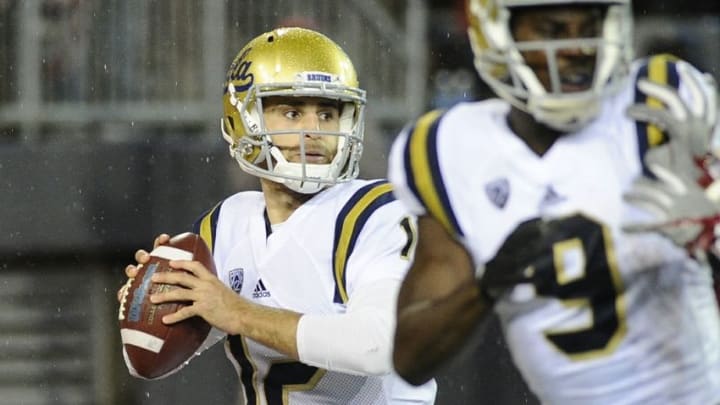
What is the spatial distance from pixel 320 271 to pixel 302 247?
0.08 metres

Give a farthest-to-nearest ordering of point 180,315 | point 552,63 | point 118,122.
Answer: point 118,122, point 180,315, point 552,63

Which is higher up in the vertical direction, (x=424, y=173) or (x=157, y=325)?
(x=424, y=173)

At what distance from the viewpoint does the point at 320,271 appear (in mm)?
3176

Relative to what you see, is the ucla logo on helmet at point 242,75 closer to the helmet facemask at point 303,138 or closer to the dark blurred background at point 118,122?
the helmet facemask at point 303,138

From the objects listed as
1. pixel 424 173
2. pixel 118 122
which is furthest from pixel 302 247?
pixel 118 122

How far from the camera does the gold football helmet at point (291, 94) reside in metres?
3.26

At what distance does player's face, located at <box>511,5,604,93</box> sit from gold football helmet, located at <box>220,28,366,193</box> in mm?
1039

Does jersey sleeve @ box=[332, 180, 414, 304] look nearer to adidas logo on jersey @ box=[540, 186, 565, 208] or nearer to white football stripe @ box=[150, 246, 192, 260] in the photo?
white football stripe @ box=[150, 246, 192, 260]

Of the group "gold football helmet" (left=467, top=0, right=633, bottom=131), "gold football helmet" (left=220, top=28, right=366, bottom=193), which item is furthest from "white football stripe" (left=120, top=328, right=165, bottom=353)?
"gold football helmet" (left=467, top=0, right=633, bottom=131)

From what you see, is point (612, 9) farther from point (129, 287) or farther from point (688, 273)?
point (129, 287)

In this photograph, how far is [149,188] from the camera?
5641 millimetres

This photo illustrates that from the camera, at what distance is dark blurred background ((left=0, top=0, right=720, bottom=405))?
18.6 ft

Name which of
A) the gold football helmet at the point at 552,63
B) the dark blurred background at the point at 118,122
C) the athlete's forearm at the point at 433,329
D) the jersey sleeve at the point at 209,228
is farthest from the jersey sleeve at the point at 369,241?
the dark blurred background at the point at 118,122

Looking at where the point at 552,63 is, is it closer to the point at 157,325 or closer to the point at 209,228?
the point at 157,325
